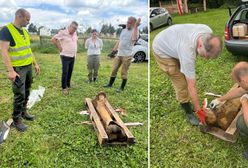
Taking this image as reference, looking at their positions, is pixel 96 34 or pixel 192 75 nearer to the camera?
pixel 192 75

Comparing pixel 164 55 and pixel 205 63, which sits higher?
pixel 164 55

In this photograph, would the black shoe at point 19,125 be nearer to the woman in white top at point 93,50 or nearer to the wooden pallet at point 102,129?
the wooden pallet at point 102,129

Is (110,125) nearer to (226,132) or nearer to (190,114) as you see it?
(190,114)

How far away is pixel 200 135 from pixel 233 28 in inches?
102

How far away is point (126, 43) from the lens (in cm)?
558

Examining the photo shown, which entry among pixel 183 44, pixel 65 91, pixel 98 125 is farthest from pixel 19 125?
pixel 183 44

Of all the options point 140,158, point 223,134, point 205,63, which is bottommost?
point 140,158

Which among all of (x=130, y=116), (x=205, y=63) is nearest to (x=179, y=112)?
(x=130, y=116)

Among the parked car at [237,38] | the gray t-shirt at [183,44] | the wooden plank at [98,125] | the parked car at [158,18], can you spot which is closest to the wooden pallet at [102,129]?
the wooden plank at [98,125]

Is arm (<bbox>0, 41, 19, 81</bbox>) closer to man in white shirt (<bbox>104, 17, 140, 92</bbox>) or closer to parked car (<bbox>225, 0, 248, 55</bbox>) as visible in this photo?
man in white shirt (<bbox>104, 17, 140, 92</bbox>)

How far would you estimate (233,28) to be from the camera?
5.37 meters

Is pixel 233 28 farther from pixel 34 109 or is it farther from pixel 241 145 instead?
pixel 34 109

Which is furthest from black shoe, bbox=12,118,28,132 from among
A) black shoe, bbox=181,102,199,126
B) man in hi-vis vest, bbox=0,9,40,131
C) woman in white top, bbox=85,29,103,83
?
woman in white top, bbox=85,29,103,83

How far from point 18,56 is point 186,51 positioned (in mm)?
1928
